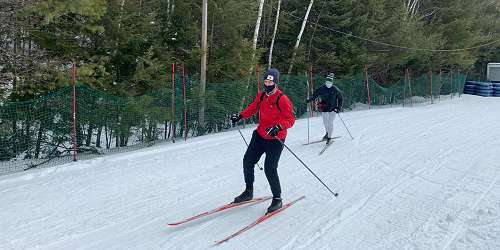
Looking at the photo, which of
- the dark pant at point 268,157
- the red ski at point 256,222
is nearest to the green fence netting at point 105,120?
the dark pant at point 268,157

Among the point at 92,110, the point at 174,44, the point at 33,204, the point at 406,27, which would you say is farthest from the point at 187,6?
the point at 406,27

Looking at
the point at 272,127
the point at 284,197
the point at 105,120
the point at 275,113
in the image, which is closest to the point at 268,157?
the point at 272,127

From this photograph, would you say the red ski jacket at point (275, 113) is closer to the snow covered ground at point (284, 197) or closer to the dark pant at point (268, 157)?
the dark pant at point (268, 157)

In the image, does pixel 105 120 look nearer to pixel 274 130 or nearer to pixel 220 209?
pixel 220 209

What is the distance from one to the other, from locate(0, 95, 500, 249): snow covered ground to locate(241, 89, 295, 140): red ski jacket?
3.80 feet

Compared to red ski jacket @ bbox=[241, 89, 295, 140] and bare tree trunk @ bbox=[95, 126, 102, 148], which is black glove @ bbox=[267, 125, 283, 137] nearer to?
red ski jacket @ bbox=[241, 89, 295, 140]

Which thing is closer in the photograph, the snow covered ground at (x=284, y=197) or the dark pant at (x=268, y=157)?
the snow covered ground at (x=284, y=197)

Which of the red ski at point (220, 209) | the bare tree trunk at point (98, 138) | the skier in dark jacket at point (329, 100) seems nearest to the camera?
the red ski at point (220, 209)

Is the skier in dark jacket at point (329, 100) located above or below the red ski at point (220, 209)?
above

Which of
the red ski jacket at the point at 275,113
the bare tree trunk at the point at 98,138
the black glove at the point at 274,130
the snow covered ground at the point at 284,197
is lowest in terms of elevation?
the snow covered ground at the point at 284,197

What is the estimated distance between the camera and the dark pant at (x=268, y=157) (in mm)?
5918

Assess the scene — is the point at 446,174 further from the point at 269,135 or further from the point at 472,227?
the point at 269,135

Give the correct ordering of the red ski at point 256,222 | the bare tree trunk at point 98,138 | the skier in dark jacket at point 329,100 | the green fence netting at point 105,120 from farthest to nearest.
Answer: the skier in dark jacket at point 329,100 < the bare tree trunk at point 98,138 < the green fence netting at point 105,120 < the red ski at point 256,222

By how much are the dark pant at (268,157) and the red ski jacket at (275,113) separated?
93 millimetres
